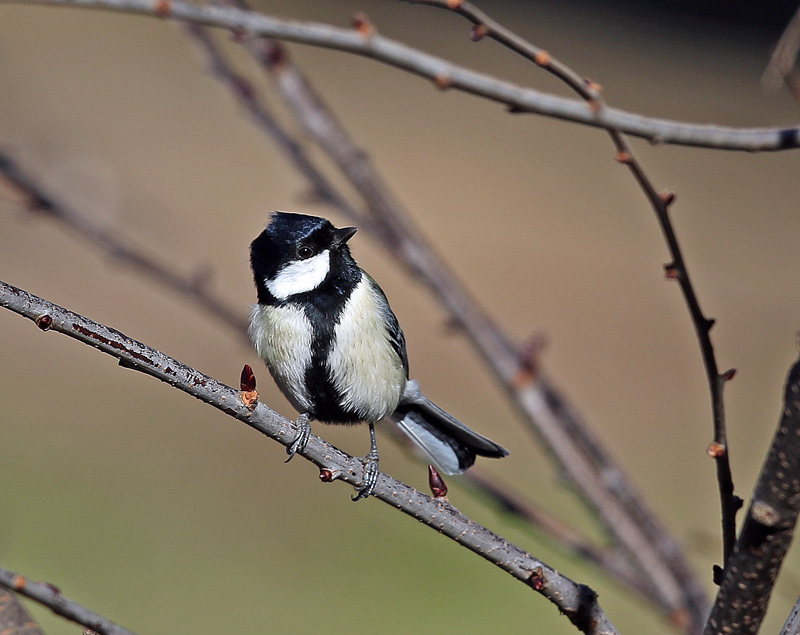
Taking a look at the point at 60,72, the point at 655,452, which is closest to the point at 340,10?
the point at 60,72

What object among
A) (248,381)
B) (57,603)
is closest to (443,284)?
(248,381)

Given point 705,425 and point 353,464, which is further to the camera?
point 705,425

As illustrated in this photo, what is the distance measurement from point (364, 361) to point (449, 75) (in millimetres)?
1790

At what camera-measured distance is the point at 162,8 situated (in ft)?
3.45

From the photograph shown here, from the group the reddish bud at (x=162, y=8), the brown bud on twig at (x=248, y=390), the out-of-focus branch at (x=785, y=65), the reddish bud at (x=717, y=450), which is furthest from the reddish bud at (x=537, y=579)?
the reddish bud at (x=162, y=8)

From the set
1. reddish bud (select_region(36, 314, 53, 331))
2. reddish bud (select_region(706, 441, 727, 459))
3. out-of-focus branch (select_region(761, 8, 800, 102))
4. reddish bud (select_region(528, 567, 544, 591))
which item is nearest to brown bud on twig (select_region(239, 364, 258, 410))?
reddish bud (select_region(36, 314, 53, 331))

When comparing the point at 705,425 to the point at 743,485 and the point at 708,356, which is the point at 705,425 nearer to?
the point at 743,485

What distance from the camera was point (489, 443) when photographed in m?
2.91

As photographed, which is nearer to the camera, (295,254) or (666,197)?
(666,197)

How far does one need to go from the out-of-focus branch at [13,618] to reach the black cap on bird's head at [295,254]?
1630 mm

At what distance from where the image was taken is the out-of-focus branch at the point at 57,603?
1246 millimetres

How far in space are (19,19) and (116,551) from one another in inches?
318

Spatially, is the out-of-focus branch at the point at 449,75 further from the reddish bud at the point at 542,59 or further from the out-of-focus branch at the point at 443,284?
the out-of-focus branch at the point at 443,284

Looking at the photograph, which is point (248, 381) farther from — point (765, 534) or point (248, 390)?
point (765, 534)
